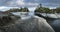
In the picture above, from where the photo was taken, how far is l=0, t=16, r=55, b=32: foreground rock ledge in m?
2.90

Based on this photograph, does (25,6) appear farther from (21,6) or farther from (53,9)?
(53,9)

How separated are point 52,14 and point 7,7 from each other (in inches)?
60.6

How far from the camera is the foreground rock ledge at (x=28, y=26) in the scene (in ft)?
9.53

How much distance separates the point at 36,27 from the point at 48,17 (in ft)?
4.76

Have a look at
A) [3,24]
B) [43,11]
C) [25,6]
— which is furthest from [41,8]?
[3,24]

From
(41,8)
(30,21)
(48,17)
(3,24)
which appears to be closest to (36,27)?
(30,21)

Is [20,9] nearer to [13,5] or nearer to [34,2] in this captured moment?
[13,5]

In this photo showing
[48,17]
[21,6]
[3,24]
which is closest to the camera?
[3,24]

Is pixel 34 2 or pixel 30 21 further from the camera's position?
pixel 34 2

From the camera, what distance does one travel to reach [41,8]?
475 cm

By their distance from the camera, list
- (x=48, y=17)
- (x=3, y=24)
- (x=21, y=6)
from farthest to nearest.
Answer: (x=21, y=6), (x=48, y=17), (x=3, y=24)

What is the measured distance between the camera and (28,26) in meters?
3.01

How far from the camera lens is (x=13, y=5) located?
4684mm

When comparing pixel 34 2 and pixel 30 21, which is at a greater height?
pixel 34 2
